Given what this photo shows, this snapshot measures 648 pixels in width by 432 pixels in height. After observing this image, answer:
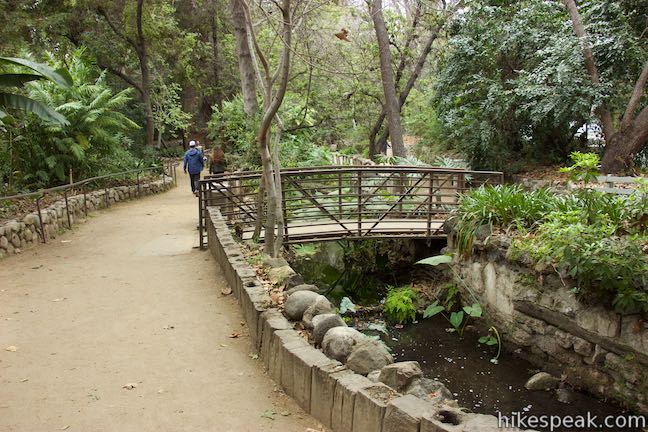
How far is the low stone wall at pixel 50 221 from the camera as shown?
8.77 metres

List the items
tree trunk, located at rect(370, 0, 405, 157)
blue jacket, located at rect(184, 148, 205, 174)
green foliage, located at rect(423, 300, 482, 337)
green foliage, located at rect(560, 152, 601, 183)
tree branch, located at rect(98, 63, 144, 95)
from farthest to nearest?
tree branch, located at rect(98, 63, 144, 95) → tree trunk, located at rect(370, 0, 405, 157) → blue jacket, located at rect(184, 148, 205, 174) → green foliage, located at rect(423, 300, 482, 337) → green foliage, located at rect(560, 152, 601, 183)

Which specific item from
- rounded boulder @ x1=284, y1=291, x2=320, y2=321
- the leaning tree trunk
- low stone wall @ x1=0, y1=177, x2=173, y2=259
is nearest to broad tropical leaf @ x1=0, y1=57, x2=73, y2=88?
low stone wall @ x1=0, y1=177, x2=173, y2=259

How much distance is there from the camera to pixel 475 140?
16531 millimetres

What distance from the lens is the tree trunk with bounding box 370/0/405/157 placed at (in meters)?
15.8

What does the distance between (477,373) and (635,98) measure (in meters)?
10.0

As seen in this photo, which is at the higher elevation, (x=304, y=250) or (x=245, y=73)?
(x=245, y=73)

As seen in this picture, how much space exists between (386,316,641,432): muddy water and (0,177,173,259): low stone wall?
680cm

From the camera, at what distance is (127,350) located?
16.4ft

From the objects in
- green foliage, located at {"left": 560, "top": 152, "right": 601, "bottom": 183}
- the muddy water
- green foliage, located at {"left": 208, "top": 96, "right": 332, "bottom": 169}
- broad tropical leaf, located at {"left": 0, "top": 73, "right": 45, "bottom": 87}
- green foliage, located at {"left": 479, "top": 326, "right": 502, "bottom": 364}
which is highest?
broad tropical leaf, located at {"left": 0, "top": 73, "right": 45, "bottom": 87}

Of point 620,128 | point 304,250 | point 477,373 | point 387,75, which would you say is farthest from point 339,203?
point 620,128

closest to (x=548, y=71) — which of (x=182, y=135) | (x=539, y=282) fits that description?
(x=539, y=282)

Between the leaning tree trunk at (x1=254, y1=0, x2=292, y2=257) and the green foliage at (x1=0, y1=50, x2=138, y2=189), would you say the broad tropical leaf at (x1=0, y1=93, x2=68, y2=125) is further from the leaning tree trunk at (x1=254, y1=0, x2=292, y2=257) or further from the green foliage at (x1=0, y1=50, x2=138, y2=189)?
the leaning tree trunk at (x1=254, y1=0, x2=292, y2=257)

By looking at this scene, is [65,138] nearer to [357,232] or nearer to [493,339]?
[357,232]

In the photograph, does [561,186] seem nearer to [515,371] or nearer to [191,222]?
[515,371]
